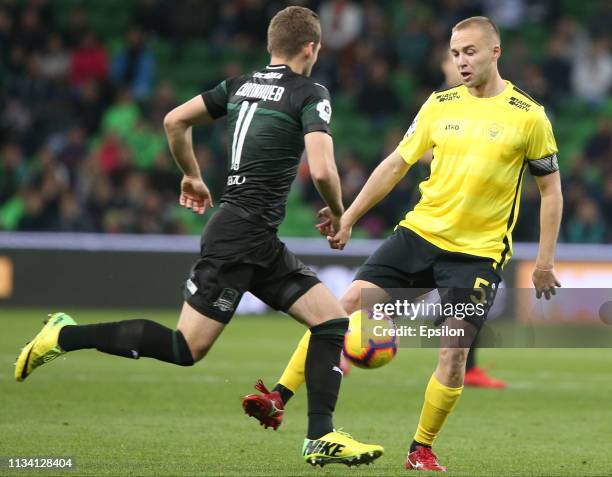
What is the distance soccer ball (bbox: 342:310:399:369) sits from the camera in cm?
673

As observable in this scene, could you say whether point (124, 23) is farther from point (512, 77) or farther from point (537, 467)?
point (537, 467)

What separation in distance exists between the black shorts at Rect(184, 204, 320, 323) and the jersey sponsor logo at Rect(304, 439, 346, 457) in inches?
27.6

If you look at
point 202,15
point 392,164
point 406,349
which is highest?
point 392,164

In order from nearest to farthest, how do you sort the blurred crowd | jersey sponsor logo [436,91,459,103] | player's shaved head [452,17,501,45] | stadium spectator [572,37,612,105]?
player's shaved head [452,17,501,45] → jersey sponsor logo [436,91,459,103] → the blurred crowd → stadium spectator [572,37,612,105]

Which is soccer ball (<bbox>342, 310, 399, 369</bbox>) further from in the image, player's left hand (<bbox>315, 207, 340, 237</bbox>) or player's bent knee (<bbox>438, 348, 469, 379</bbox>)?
player's left hand (<bbox>315, 207, 340, 237</bbox>)

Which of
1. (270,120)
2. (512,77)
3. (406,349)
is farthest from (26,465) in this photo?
(512,77)

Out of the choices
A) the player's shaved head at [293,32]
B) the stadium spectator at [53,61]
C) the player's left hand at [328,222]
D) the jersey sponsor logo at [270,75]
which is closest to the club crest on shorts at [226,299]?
the player's left hand at [328,222]

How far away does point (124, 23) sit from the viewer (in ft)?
70.7

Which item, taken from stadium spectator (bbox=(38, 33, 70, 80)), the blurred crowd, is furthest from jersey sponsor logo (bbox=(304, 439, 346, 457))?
stadium spectator (bbox=(38, 33, 70, 80))

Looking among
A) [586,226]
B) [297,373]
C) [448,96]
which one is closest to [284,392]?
[297,373]

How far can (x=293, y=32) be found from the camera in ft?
21.6

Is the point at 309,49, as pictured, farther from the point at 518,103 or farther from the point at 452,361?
the point at 452,361

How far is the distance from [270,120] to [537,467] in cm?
221

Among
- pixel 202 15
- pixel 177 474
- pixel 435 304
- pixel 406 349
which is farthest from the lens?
pixel 202 15
